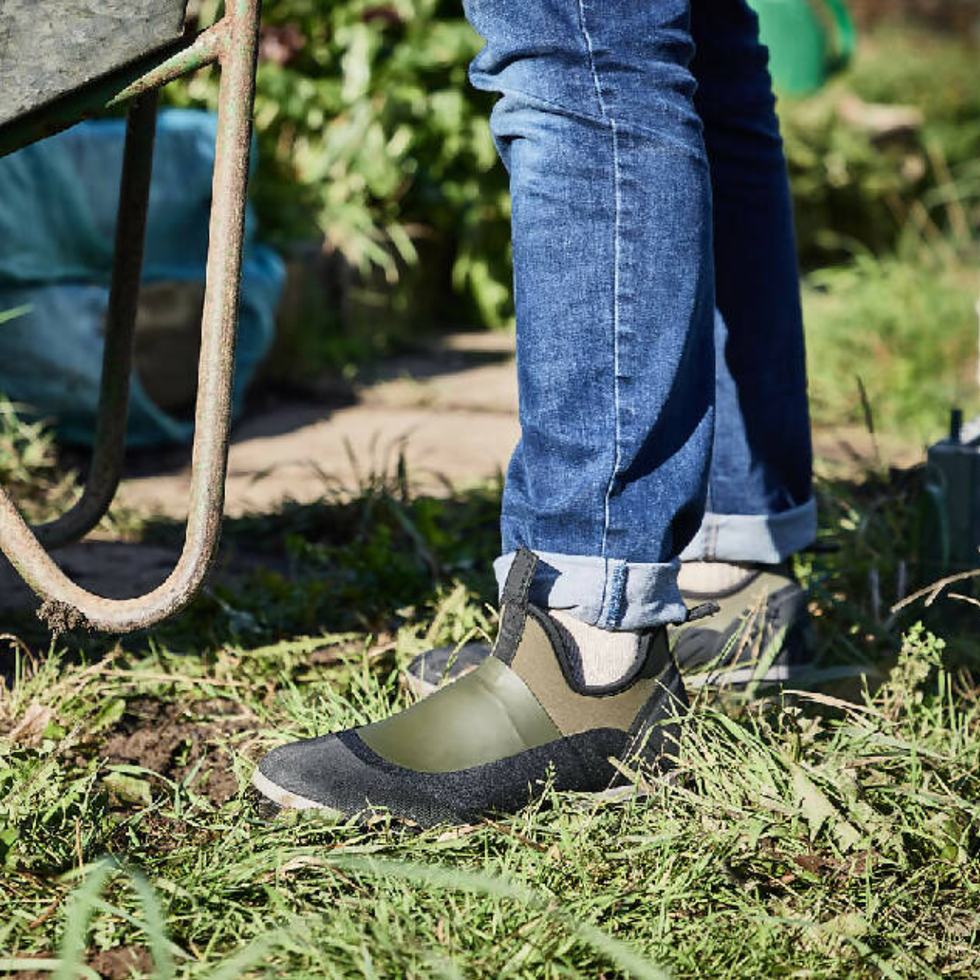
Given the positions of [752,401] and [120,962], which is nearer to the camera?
[120,962]

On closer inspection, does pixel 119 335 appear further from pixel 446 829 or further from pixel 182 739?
pixel 446 829

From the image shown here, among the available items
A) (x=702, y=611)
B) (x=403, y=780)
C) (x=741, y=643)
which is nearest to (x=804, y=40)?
(x=741, y=643)

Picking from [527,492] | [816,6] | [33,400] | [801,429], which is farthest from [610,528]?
[816,6]

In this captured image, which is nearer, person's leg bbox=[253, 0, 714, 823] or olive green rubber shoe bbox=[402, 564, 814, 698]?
person's leg bbox=[253, 0, 714, 823]

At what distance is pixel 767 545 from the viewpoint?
161 cm

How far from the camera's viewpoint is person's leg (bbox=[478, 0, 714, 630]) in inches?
47.6

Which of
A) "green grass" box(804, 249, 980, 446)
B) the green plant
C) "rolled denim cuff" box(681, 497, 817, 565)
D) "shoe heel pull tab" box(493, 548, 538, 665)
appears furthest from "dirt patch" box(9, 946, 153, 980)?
the green plant

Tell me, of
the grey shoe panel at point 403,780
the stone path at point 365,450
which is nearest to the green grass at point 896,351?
the stone path at point 365,450

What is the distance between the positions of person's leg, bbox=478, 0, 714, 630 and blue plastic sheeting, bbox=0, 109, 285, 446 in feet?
5.64

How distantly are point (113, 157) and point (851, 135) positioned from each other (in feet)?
11.6

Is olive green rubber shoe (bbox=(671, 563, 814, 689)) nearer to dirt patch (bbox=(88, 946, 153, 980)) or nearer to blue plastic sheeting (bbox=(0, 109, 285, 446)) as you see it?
dirt patch (bbox=(88, 946, 153, 980))

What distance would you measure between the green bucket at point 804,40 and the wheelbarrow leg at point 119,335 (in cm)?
348

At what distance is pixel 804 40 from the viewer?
489cm

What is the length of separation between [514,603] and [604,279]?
1.05ft
